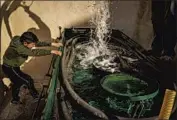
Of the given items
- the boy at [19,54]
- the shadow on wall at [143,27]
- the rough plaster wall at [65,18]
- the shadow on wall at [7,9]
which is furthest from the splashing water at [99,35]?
the shadow on wall at [7,9]

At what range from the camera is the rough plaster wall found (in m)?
5.27

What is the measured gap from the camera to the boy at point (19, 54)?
3.55 meters

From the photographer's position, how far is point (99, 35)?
509 centimetres

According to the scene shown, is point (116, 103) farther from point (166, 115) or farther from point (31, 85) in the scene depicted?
point (31, 85)

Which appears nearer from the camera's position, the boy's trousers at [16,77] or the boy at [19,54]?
the boy at [19,54]

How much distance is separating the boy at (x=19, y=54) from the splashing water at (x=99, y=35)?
0.75m

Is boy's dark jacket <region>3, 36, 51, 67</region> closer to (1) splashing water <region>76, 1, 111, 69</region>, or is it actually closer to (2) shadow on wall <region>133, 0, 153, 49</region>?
(1) splashing water <region>76, 1, 111, 69</region>

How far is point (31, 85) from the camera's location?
12.7 feet

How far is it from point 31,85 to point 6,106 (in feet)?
1.46

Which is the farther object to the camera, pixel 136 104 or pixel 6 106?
pixel 6 106

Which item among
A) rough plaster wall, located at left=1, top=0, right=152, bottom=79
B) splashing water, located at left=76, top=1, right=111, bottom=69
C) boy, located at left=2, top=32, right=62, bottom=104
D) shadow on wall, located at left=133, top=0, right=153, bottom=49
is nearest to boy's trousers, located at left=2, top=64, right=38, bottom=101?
boy, located at left=2, top=32, right=62, bottom=104

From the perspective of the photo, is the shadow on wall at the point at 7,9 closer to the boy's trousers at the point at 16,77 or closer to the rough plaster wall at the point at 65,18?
the rough plaster wall at the point at 65,18

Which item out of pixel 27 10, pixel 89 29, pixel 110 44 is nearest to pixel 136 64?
pixel 110 44

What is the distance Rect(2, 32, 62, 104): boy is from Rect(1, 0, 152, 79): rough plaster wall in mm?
1351
